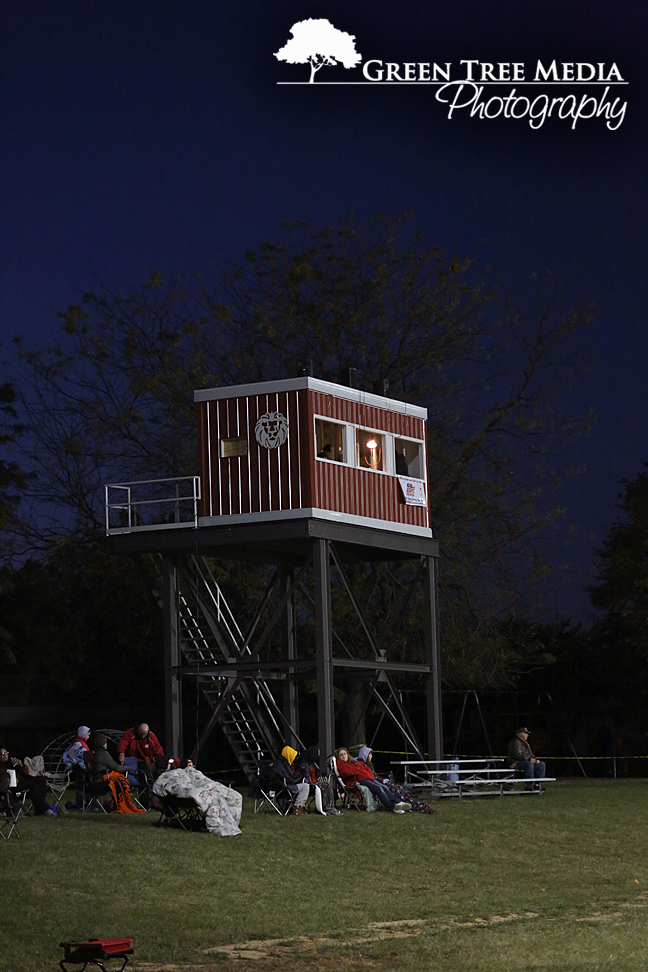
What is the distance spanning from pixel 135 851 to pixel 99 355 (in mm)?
23323

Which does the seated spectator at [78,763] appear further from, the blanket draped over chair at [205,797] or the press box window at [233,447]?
the press box window at [233,447]

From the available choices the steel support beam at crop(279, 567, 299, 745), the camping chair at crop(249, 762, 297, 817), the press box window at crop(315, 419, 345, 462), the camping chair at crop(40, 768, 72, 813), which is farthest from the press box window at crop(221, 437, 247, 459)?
the camping chair at crop(40, 768, 72, 813)

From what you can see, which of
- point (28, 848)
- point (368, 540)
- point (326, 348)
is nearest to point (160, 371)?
point (326, 348)

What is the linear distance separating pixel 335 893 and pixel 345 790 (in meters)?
7.83

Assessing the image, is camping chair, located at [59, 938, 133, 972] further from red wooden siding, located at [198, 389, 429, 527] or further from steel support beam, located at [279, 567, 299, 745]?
steel support beam, located at [279, 567, 299, 745]

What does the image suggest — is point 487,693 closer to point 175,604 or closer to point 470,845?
point 175,604

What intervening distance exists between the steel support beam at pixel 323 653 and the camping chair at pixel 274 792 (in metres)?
2.04

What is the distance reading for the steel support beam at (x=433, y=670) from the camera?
30.2 meters

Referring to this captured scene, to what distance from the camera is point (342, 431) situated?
28.5 meters

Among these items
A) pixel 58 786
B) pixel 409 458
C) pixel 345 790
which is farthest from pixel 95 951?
pixel 409 458

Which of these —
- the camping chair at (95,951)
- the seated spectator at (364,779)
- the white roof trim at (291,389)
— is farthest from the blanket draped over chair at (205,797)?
the white roof trim at (291,389)

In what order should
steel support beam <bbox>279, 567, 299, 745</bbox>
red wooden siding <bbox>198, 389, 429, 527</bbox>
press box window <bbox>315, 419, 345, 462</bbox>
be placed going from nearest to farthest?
red wooden siding <bbox>198, 389, 429, 527</bbox>
press box window <bbox>315, 419, 345, 462</bbox>
steel support beam <bbox>279, 567, 299, 745</bbox>

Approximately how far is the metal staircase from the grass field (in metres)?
5.19

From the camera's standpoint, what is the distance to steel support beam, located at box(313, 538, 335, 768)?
2627 cm
